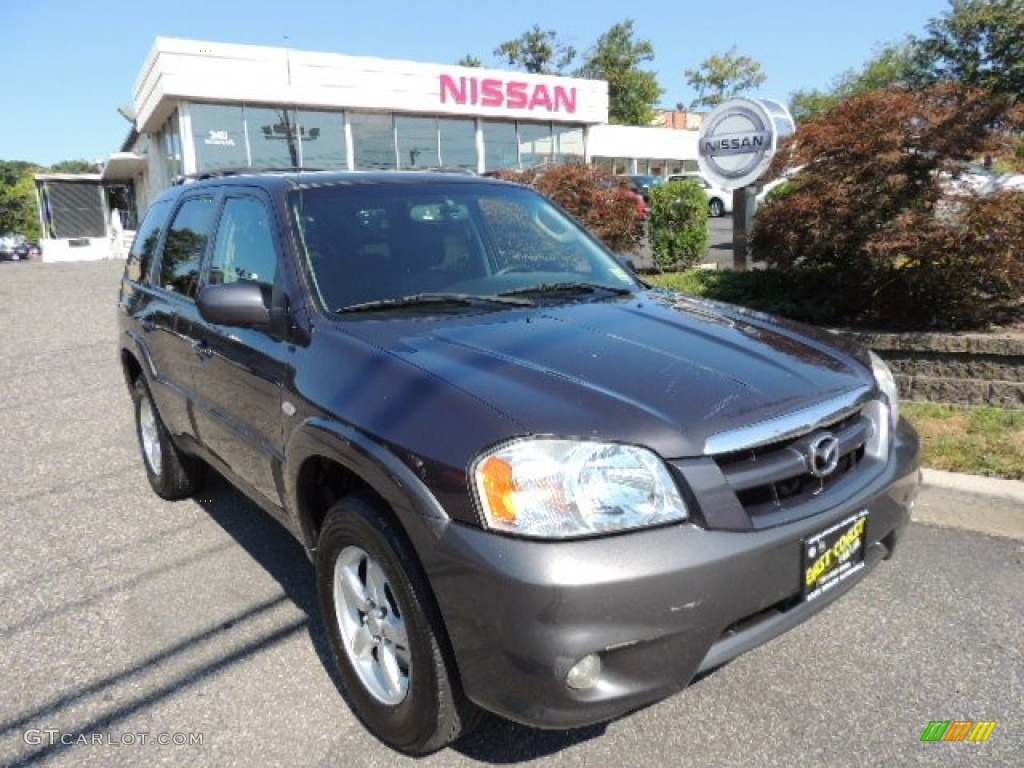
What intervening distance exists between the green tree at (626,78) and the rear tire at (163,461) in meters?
63.2

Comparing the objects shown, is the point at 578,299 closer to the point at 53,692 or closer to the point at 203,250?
the point at 203,250

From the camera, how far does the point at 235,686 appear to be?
2.89 m

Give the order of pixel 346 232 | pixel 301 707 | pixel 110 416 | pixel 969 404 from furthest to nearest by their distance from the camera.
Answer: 1. pixel 110 416
2. pixel 969 404
3. pixel 346 232
4. pixel 301 707

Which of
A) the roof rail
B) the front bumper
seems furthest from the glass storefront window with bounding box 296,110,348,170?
the front bumper

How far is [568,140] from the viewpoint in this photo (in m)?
30.0

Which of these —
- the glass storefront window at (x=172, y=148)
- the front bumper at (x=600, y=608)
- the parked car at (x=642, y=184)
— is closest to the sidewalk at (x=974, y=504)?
the front bumper at (x=600, y=608)

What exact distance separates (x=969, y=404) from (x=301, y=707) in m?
4.64

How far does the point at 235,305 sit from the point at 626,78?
66392mm

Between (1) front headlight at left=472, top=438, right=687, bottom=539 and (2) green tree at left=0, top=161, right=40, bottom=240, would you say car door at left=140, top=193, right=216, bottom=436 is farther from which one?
(2) green tree at left=0, top=161, right=40, bottom=240

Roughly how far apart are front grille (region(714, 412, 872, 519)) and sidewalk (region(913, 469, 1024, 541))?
1917mm

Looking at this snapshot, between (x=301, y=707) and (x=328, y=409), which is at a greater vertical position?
(x=328, y=409)

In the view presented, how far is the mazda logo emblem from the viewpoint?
2291 mm

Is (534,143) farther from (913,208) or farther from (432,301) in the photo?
(432,301)

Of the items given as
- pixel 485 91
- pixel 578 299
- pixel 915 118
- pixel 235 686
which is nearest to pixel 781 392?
pixel 578 299
